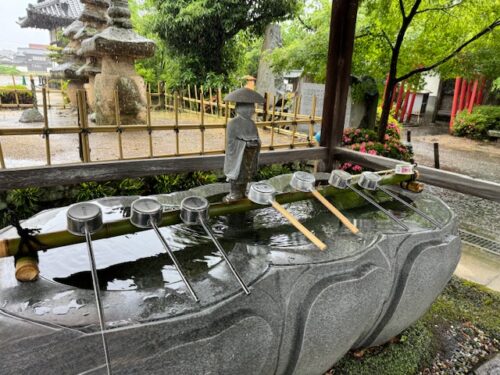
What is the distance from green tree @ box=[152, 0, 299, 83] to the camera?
11.9m

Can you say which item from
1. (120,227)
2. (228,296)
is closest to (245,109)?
(120,227)

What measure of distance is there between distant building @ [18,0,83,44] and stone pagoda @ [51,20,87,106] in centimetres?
878

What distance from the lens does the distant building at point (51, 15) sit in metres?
18.8

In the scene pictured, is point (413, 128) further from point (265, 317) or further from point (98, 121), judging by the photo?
point (265, 317)

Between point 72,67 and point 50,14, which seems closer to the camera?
point 72,67

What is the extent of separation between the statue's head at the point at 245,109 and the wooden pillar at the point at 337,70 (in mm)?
2937

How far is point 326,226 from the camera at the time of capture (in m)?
2.27

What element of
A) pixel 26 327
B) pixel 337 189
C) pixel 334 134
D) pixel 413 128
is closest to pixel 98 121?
pixel 334 134

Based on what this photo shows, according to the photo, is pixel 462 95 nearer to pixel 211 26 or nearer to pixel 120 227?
pixel 211 26

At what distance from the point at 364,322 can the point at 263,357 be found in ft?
2.32

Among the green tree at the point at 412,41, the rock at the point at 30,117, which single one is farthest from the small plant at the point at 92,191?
the rock at the point at 30,117

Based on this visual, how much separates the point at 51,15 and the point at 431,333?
75.8ft

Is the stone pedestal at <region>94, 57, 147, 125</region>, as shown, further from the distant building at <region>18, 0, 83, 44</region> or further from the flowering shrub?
the distant building at <region>18, 0, 83, 44</region>

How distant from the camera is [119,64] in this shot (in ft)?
26.2
